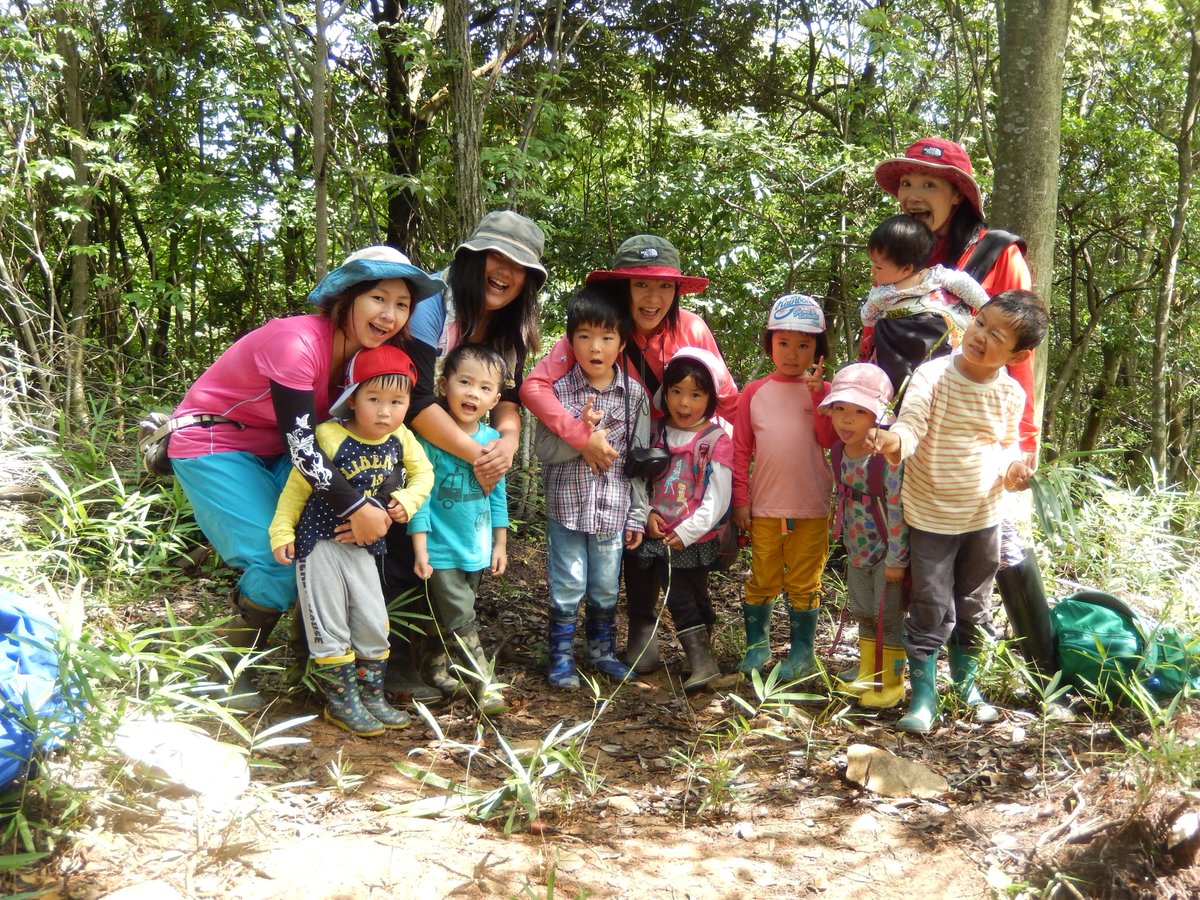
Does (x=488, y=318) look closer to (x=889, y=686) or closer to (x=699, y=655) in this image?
(x=699, y=655)

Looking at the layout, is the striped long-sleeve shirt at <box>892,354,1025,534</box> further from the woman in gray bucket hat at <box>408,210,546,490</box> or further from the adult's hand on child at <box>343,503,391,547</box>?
the adult's hand on child at <box>343,503,391,547</box>

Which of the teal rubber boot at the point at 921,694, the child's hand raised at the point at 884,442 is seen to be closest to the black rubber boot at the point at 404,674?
the teal rubber boot at the point at 921,694

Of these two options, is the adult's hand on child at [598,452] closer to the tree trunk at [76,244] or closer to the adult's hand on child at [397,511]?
the adult's hand on child at [397,511]

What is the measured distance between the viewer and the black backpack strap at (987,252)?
3213mm

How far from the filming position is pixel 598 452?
11.5ft

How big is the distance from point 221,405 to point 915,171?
2696 mm

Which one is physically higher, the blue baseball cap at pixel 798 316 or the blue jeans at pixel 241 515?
the blue baseball cap at pixel 798 316

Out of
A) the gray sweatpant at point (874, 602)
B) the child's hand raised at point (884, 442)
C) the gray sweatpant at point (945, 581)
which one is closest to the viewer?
the child's hand raised at point (884, 442)

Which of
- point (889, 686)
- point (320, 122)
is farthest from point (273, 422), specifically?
point (889, 686)

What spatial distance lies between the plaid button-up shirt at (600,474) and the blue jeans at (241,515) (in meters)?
1.05

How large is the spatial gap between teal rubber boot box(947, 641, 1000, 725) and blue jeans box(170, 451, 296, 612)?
2453mm

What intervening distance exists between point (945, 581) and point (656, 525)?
113cm

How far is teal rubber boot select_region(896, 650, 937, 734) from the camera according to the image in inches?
125

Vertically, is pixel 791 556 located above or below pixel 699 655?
above
